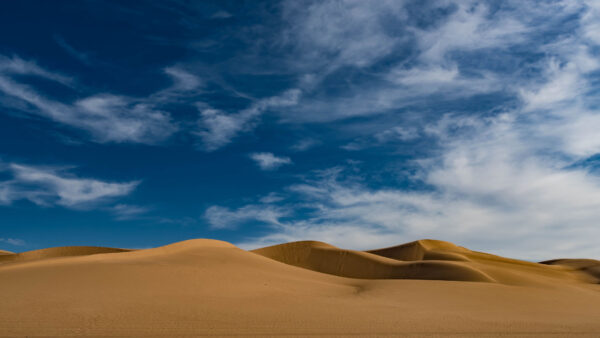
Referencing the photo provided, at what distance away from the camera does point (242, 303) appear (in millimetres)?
15703

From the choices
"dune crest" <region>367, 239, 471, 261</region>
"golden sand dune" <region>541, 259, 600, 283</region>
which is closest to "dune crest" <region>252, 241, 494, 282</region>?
"dune crest" <region>367, 239, 471, 261</region>

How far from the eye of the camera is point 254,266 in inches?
999

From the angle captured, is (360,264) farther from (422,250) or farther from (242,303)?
(242,303)

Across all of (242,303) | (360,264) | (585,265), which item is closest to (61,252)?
(360,264)

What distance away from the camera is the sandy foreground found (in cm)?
1153

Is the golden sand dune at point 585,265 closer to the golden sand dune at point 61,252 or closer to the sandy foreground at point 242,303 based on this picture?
the sandy foreground at point 242,303

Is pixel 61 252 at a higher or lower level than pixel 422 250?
higher

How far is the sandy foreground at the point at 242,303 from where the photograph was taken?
1153 centimetres

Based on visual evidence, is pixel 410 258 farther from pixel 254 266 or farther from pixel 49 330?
pixel 49 330

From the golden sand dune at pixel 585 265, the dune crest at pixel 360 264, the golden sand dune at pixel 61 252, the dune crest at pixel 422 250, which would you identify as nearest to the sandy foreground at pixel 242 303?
the dune crest at pixel 360 264

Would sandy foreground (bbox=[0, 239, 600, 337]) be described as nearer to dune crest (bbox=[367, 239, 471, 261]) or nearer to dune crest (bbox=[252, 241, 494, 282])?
dune crest (bbox=[252, 241, 494, 282])

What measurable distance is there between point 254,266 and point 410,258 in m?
35.8

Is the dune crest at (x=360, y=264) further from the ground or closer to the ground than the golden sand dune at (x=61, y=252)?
closer to the ground

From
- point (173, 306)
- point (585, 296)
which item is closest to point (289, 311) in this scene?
point (173, 306)
